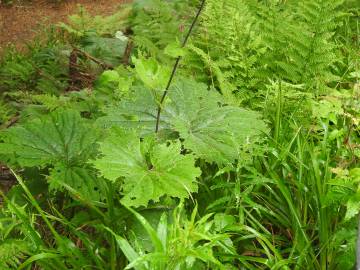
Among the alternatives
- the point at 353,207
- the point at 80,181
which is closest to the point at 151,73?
the point at 80,181

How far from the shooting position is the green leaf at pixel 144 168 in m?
1.70

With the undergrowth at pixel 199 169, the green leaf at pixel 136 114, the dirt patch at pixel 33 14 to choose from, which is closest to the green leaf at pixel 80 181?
the undergrowth at pixel 199 169

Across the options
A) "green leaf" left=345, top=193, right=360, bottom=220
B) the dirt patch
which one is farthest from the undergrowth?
the dirt patch

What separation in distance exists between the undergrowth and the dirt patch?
409 cm

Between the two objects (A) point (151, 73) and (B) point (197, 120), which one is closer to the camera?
(A) point (151, 73)

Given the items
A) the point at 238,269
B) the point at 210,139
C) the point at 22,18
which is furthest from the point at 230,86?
the point at 22,18

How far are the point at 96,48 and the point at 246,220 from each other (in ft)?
7.77

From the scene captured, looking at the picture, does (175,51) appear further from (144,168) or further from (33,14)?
(33,14)

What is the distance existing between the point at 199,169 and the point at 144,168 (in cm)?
21

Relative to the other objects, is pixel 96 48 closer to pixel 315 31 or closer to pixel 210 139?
pixel 315 31

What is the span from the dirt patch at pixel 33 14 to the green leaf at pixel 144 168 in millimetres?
5090

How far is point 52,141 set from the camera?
217 centimetres

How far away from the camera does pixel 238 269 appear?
190 centimetres

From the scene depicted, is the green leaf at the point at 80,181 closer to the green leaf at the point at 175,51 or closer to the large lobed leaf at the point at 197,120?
the large lobed leaf at the point at 197,120
